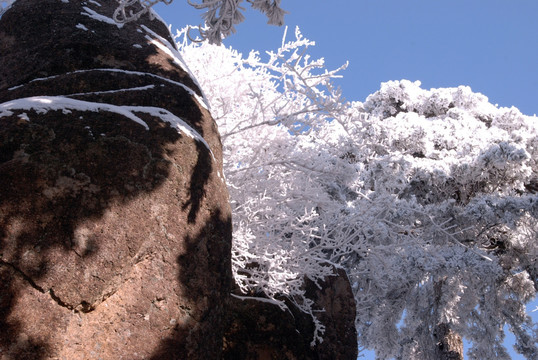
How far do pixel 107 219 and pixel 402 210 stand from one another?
307 inches

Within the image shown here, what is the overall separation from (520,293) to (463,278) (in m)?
2.32

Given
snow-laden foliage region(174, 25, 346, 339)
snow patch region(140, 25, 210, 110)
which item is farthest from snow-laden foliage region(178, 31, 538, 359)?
snow patch region(140, 25, 210, 110)

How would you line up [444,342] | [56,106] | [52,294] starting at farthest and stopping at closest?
[444,342] → [56,106] → [52,294]

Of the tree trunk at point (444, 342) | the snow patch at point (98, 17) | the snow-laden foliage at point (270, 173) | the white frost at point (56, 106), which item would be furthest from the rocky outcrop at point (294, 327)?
the tree trunk at point (444, 342)

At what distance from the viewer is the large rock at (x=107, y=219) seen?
312 cm

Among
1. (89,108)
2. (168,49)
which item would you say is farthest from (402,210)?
(89,108)

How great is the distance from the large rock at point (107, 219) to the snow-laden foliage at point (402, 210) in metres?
2.87

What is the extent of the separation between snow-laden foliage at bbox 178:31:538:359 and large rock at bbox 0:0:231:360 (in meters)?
2.87

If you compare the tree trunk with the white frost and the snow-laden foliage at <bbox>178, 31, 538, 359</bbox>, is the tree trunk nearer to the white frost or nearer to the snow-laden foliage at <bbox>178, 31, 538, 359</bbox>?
the snow-laden foliage at <bbox>178, 31, 538, 359</bbox>

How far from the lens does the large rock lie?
3.12 meters

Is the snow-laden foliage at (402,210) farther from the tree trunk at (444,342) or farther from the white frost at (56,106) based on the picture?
the white frost at (56,106)

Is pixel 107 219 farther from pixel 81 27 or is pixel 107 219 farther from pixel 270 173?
pixel 270 173

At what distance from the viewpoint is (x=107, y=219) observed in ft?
11.1

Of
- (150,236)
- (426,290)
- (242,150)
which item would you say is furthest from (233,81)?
(426,290)
